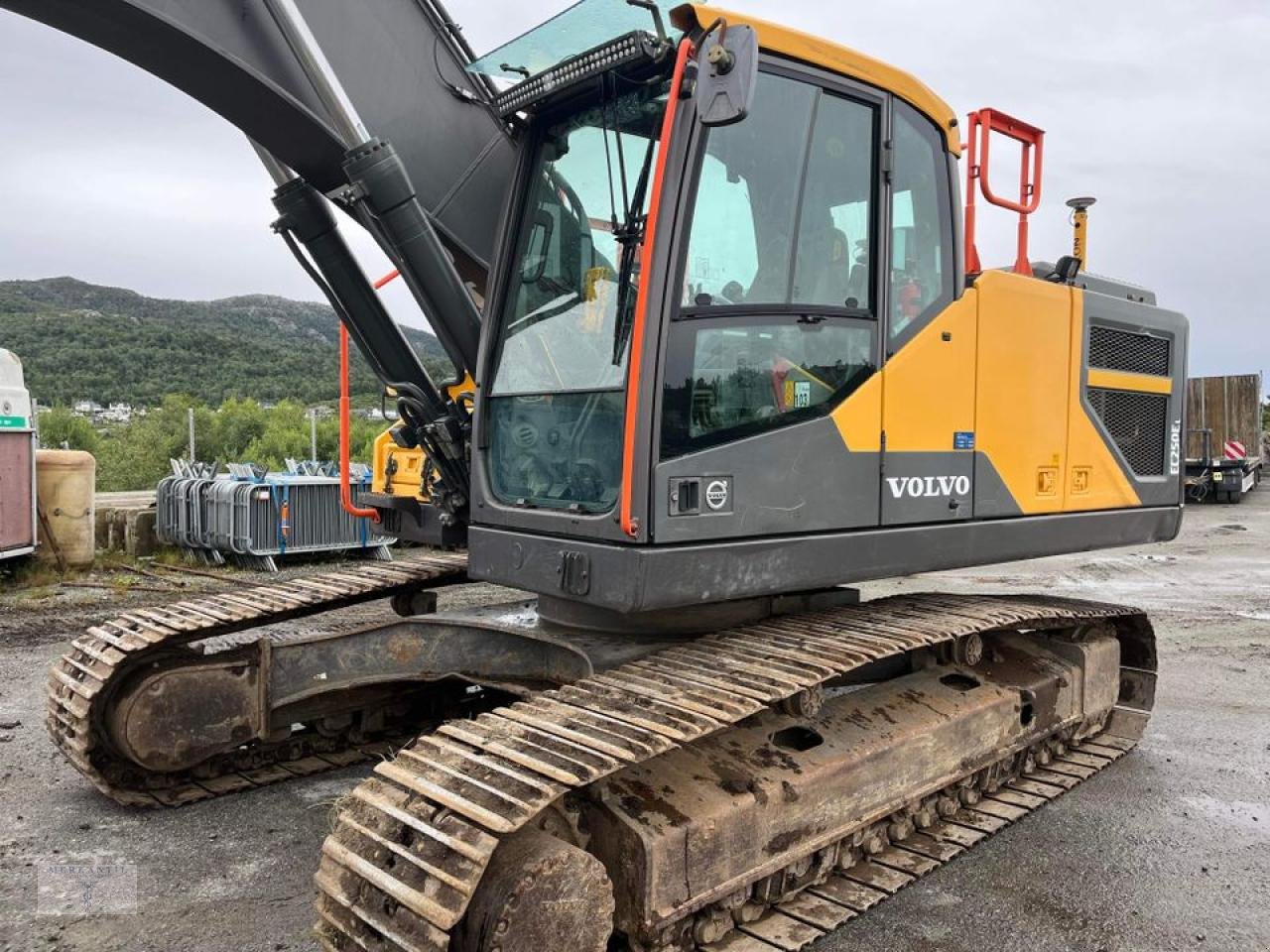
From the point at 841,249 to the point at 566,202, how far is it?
1.04 metres

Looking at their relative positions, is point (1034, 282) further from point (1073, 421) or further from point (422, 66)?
point (422, 66)

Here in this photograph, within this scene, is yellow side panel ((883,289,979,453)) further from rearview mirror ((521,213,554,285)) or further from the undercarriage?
rearview mirror ((521,213,554,285))

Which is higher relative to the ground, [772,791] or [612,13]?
[612,13]

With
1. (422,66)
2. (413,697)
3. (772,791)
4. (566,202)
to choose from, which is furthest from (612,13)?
(413,697)

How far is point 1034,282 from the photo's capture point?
15.5 feet

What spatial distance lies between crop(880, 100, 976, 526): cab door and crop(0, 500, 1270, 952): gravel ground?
1439mm

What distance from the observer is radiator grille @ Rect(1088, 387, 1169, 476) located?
5.22 meters

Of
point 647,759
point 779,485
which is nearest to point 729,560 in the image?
point 779,485

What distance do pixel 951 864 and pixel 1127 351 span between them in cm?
276

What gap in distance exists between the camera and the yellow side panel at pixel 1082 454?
195 inches

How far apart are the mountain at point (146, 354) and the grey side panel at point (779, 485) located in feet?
110

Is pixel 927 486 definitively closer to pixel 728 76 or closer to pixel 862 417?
pixel 862 417

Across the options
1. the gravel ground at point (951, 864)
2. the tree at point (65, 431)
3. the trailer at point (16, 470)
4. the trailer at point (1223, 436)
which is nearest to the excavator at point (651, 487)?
the gravel ground at point (951, 864)

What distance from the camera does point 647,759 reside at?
3057 mm
